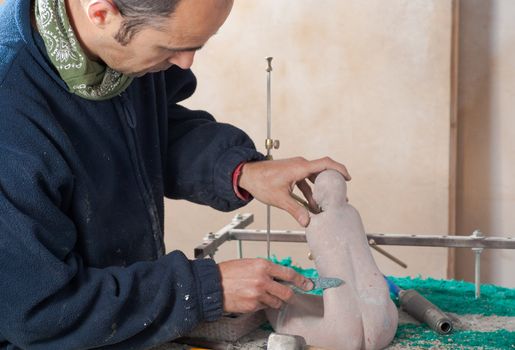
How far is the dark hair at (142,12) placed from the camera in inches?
49.2

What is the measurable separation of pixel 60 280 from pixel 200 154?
0.58 meters

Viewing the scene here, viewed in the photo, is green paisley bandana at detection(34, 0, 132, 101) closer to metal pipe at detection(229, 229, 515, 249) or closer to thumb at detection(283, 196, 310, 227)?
thumb at detection(283, 196, 310, 227)

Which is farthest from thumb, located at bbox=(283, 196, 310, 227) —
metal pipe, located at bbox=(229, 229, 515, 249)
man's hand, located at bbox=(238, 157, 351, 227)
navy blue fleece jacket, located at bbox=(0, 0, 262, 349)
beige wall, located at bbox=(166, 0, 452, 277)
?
beige wall, located at bbox=(166, 0, 452, 277)

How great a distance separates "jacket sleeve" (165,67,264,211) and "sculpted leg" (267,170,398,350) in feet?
0.71

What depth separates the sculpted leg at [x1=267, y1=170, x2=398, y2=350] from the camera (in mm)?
1521

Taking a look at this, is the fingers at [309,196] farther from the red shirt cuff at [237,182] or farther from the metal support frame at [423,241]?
the metal support frame at [423,241]

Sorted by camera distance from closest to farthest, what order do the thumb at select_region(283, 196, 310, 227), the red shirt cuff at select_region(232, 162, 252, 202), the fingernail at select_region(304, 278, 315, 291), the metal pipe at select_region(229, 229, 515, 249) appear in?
the fingernail at select_region(304, 278, 315, 291) < the thumb at select_region(283, 196, 310, 227) < the red shirt cuff at select_region(232, 162, 252, 202) < the metal pipe at select_region(229, 229, 515, 249)

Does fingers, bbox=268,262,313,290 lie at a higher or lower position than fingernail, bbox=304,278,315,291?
higher

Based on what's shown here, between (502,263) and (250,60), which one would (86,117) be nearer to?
(250,60)

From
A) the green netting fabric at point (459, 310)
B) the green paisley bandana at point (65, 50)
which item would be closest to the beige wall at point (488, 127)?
the green netting fabric at point (459, 310)

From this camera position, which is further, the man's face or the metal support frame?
the metal support frame

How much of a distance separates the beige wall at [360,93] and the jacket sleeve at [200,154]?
134cm

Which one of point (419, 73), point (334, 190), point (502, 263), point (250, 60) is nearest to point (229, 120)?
point (250, 60)

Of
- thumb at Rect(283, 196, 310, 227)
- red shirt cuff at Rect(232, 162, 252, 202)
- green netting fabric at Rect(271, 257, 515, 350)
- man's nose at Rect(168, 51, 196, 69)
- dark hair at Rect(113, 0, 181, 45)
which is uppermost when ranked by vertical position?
dark hair at Rect(113, 0, 181, 45)
